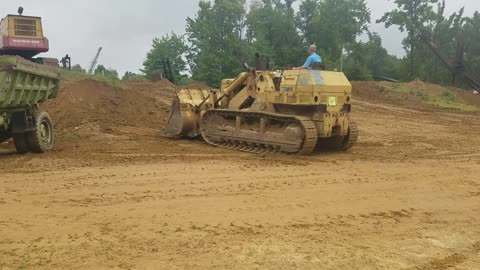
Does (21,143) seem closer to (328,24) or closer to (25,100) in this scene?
(25,100)

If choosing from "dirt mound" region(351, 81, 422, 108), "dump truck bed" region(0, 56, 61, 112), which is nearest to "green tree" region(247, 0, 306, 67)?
"dirt mound" region(351, 81, 422, 108)

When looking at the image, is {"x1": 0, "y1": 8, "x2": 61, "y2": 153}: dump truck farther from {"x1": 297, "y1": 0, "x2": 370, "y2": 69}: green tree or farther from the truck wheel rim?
{"x1": 297, "y1": 0, "x2": 370, "y2": 69}: green tree

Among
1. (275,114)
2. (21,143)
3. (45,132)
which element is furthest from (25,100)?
(275,114)

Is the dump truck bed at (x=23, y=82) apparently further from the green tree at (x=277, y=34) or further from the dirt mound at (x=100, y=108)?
the green tree at (x=277, y=34)

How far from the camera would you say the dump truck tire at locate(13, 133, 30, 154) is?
10.7 metres

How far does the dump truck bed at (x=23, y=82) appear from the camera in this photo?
9.17 metres

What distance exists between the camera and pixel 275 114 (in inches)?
449

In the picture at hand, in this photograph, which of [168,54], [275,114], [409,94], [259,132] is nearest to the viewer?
[275,114]

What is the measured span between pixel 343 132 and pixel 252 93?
2.28m

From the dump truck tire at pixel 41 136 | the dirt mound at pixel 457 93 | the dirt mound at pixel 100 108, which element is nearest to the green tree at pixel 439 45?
the dirt mound at pixel 457 93

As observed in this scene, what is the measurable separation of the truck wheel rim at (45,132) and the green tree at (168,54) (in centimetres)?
4132

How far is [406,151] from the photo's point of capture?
1220 cm

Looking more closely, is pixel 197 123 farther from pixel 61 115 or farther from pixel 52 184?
pixel 52 184

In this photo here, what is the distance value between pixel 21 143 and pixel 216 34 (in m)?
38.9
